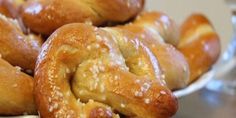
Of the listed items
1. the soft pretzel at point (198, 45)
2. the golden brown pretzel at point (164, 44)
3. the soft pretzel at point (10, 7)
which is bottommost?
the soft pretzel at point (198, 45)

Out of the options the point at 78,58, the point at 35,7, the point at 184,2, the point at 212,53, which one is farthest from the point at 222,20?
the point at 78,58

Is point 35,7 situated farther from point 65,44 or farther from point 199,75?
point 199,75

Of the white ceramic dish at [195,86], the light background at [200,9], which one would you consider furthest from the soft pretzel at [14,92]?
the light background at [200,9]

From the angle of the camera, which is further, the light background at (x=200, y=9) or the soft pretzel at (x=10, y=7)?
the light background at (x=200, y=9)

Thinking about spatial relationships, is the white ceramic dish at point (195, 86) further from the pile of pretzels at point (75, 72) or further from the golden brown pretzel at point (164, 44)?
the pile of pretzels at point (75, 72)

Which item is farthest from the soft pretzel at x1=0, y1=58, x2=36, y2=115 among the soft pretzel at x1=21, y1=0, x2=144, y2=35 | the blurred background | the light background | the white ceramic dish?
the light background

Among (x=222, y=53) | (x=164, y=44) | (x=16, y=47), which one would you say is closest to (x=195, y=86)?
(x=164, y=44)
